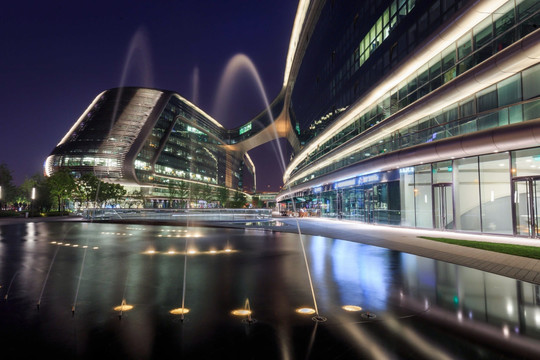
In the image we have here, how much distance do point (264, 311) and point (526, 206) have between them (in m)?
18.1

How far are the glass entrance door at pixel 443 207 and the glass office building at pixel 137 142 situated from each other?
9131 cm

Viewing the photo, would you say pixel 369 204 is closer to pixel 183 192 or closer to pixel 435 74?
pixel 435 74

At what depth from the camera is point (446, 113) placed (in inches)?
900

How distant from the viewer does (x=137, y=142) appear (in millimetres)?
103438

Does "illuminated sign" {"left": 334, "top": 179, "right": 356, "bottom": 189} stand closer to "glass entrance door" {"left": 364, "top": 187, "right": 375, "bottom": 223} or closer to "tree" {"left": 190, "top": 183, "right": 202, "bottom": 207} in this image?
"glass entrance door" {"left": 364, "top": 187, "right": 375, "bottom": 223}

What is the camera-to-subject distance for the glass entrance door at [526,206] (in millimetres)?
17328

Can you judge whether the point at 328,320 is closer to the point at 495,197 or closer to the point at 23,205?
the point at 495,197

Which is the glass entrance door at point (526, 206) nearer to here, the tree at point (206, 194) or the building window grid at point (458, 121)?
the building window grid at point (458, 121)

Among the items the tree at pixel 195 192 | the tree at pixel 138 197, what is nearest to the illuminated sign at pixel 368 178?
the tree at pixel 138 197

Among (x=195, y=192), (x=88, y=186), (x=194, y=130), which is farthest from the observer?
(x=194, y=130)

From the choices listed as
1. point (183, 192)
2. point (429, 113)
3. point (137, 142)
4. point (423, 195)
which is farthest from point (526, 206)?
point (183, 192)

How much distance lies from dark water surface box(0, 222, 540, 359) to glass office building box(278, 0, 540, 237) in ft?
34.6

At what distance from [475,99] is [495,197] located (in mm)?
6021

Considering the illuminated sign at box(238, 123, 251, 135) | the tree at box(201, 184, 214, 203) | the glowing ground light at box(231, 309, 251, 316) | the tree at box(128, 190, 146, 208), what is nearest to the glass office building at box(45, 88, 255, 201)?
the tree at box(128, 190, 146, 208)
